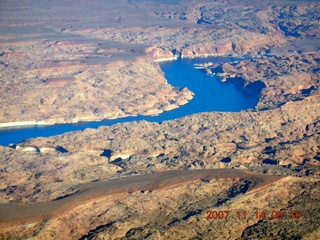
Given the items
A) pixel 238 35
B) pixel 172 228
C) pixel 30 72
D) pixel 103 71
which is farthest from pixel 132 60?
pixel 172 228

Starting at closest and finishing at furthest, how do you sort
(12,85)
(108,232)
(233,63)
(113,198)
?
(108,232)
(113,198)
(12,85)
(233,63)

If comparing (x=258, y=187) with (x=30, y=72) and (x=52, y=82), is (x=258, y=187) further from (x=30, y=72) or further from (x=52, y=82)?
(x=30, y=72)
